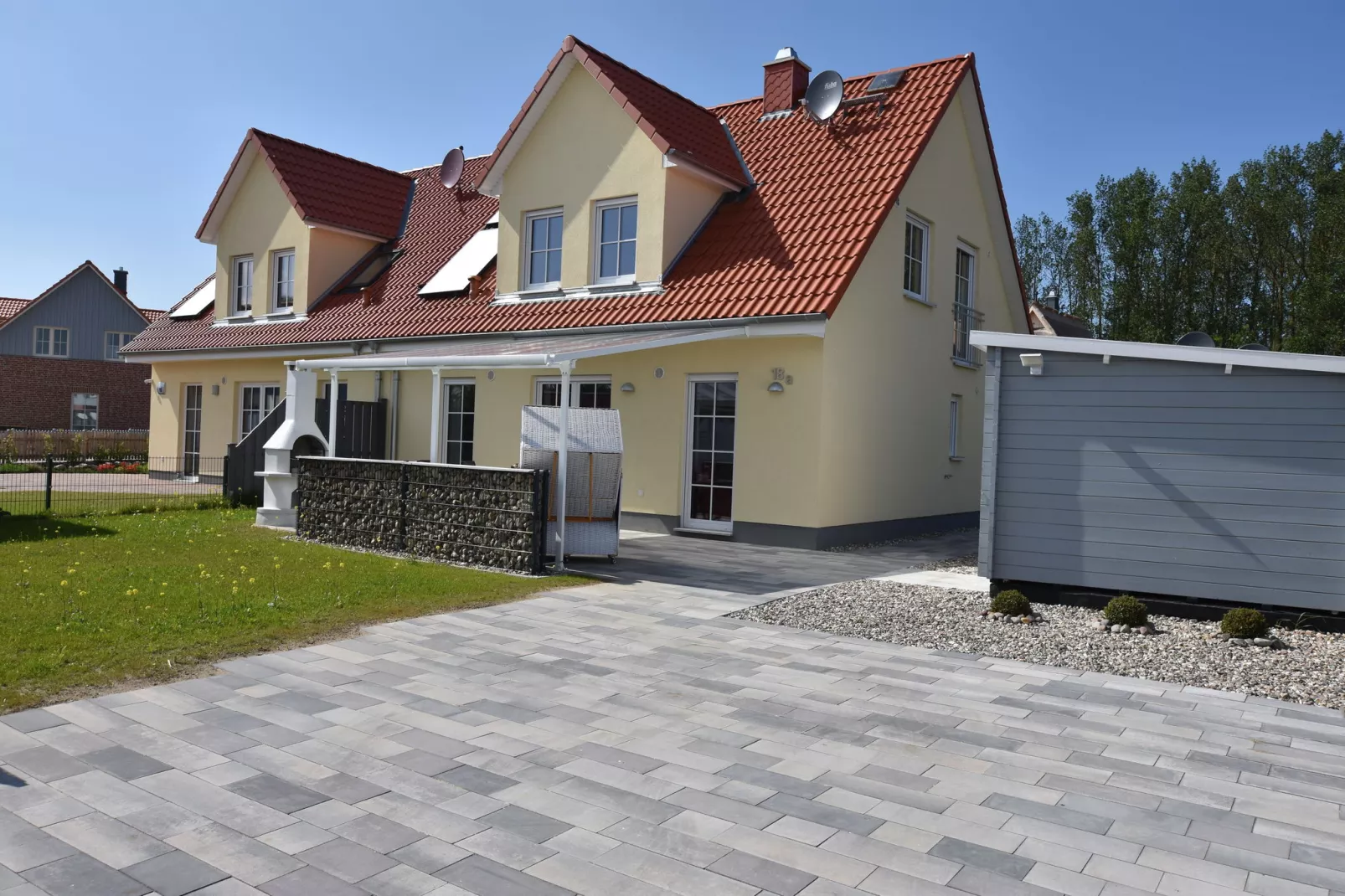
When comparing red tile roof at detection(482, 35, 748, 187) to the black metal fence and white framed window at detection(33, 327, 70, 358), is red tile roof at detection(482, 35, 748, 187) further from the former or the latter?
white framed window at detection(33, 327, 70, 358)

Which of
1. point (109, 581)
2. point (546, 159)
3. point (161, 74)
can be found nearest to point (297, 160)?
point (546, 159)

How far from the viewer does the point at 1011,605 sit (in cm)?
891

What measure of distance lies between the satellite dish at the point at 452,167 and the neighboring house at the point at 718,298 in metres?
1.76

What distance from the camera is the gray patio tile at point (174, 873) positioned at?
3463 mm

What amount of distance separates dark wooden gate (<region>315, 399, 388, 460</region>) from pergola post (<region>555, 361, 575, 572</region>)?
7875 millimetres

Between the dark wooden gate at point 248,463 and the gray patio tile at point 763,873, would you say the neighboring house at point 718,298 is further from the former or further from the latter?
the gray patio tile at point 763,873

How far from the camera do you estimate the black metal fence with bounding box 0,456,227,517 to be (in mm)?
15625

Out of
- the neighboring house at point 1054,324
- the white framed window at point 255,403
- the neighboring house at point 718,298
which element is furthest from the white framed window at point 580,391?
the neighboring house at point 1054,324

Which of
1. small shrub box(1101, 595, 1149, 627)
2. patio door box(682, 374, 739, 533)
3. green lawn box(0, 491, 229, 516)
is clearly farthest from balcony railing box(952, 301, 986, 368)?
green lawn box(0, 491, 229, 516)

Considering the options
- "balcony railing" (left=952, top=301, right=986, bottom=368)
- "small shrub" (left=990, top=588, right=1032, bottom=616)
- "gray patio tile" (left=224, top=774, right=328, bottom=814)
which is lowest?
"gray patio tile" (left=224, top=774, right=328, bottom=814)

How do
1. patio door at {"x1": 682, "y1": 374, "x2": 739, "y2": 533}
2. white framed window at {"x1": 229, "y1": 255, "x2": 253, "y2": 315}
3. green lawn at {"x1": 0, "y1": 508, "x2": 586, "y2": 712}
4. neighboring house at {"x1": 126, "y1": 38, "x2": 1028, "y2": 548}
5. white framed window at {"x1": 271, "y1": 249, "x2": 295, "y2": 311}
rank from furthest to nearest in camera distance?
white framed window at {"x1": 229, "y1": 255, "x2": 253, "y2": 315} → white framed window at {"x1": 271, "y1": 249, "x2": 295, "y2": 311} → patio door at {"x1": 682, "y1": 374, "x2": 739, "y2": 533} → neighboring house at {"x1": 126, "y1": 38, "x2": 1028, "y2": 548} → green lawn at {"x1": 0, "y1": 508, "x2": 586, "y2": 712}

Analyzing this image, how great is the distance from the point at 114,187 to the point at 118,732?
1345 centimetres

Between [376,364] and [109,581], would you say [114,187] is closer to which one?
[376,364]

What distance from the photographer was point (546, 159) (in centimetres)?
1673
